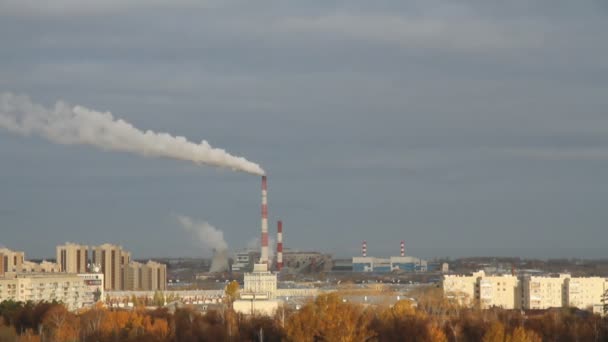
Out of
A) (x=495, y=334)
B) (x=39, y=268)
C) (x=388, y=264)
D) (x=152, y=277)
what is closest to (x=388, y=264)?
(x=388, y=264)

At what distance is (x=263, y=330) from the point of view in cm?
3484

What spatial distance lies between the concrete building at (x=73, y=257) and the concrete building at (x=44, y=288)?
2514cm

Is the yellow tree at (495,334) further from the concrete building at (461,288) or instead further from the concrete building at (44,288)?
the concrete building at (44,288)

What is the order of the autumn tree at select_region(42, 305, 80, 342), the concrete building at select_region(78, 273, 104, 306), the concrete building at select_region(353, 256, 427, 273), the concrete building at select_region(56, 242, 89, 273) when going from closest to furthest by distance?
the autumn tree at select_region(42, 305, 80, 342) → the concrete building at select_region(78, 273, 104, 306) → the concrete building at select_region(56, 242, 89, 273) → the concrete building at select_region(353, 256, 427, 273)

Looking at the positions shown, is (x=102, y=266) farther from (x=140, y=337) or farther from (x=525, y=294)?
(x=140, y=337)

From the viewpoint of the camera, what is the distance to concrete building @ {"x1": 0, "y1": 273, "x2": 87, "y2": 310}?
202 ft

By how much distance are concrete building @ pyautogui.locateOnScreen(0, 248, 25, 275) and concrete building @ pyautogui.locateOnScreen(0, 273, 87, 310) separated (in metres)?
15.3

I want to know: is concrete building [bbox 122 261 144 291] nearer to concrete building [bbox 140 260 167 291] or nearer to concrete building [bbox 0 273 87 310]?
concrete building [bbox 140 260 167 291]

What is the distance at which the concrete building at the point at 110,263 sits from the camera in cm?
9281

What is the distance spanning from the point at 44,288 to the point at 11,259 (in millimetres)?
21850

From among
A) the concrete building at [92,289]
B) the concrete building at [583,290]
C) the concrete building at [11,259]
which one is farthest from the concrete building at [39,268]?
the concrete building at [583,290]

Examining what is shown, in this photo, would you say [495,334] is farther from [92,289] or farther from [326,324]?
[92,289]

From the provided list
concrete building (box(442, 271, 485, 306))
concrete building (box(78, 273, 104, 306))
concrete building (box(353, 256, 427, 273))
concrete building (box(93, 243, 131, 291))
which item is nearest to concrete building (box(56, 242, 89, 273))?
concrete building (box(93, 243, 131, 291))

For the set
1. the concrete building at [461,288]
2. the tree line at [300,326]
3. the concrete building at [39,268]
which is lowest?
the tree line at [300,326]
